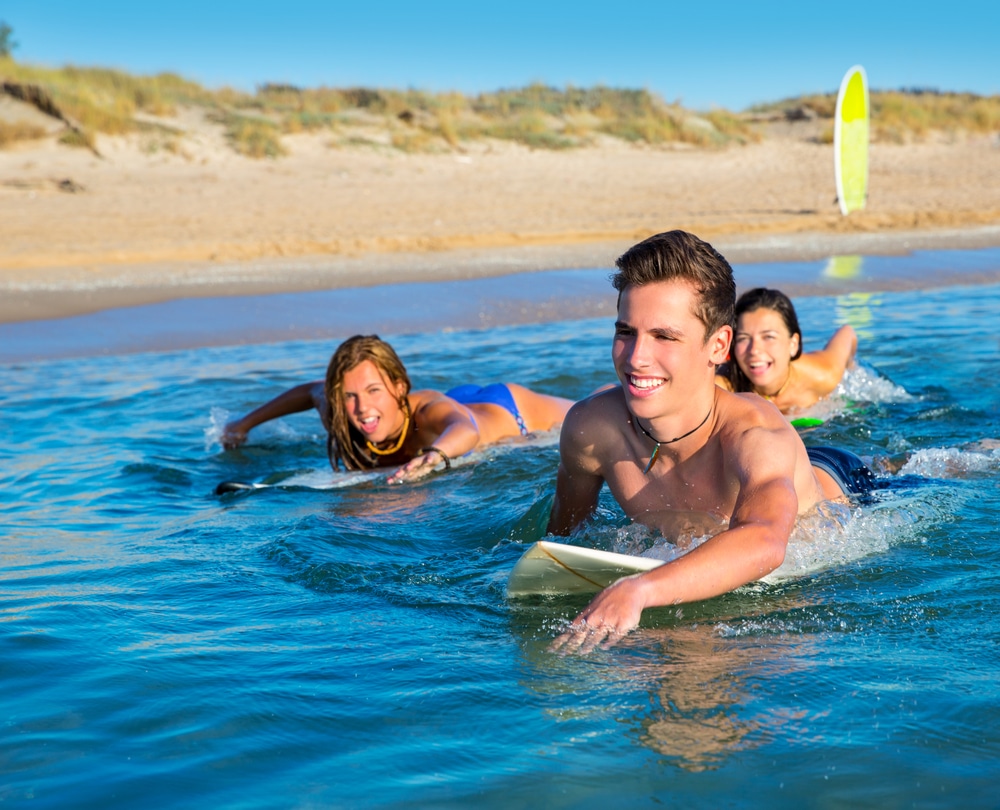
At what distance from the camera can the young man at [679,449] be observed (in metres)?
2.92

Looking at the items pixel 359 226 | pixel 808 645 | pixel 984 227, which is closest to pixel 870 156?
pixel 984 227

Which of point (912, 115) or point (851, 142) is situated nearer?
point (851, 142)

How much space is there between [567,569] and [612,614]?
563 mm

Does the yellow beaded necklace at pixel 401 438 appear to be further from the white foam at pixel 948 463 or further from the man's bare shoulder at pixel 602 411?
the white foam at pixel 948 463

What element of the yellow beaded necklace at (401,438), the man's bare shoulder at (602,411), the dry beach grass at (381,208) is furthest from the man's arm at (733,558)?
the dry beach grass at (381,208)

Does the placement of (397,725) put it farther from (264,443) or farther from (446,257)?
(446,257)

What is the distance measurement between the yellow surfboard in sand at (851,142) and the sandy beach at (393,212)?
41 cm

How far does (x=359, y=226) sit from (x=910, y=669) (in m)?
12.8

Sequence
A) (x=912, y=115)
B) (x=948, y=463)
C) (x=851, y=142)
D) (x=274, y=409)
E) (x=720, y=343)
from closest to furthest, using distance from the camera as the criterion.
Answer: (x=720, y=343) → (x=948, y=463) → (x=274, y=409) → (x=851, y=142) → (x=912, y=115)

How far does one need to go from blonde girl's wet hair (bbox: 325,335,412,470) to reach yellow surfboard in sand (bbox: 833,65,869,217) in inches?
475

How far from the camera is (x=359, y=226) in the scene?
15000mm

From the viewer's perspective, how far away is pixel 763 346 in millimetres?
5887

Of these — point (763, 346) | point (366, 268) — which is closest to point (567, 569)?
point (763, 346)

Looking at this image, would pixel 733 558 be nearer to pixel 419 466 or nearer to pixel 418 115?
pixel 419 466
